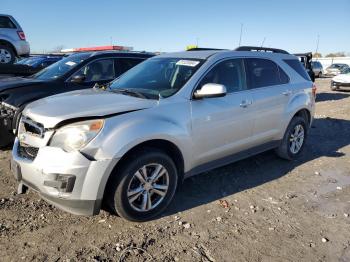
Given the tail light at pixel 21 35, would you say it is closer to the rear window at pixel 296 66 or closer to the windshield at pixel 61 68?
the windshield at pixel 61 68

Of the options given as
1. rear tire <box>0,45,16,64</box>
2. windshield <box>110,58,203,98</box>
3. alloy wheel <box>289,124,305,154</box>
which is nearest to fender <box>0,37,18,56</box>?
rear tire <box>0,45,16,64</box>

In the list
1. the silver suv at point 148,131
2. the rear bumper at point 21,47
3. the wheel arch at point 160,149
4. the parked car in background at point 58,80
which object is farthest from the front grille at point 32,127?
the rear bumper at point 21,47

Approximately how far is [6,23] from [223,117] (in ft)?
35.4

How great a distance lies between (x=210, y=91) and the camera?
4.07m

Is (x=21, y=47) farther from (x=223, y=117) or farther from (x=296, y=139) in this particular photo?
(x=223, y=117)

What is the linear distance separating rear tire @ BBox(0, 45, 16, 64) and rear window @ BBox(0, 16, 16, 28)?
703 mm

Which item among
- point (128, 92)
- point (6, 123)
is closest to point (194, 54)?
point (128, 92)

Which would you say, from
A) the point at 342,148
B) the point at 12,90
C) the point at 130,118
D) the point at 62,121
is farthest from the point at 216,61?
the point at 342,148

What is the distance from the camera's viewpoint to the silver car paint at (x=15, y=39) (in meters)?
12.2

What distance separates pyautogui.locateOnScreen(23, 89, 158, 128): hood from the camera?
3.48 m

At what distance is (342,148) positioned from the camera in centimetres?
724

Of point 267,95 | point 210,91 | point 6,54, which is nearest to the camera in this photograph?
point 210,91

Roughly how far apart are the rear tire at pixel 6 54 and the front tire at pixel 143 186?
10.3 metres

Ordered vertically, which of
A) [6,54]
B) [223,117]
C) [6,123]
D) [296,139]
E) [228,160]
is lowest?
[296,139]
